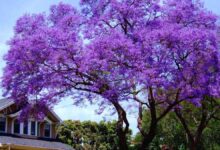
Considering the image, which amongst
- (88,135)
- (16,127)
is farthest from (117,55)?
(88,135)

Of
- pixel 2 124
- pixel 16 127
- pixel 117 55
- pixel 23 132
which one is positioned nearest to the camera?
pixel 117 55

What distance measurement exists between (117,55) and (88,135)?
3038 centimetres

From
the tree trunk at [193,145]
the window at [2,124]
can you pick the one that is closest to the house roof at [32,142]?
the window at [2,124]

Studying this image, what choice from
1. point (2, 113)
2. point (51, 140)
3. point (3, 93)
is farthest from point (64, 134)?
point (3, 93)

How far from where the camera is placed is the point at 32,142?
125 ft

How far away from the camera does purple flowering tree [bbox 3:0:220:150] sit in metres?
20.9

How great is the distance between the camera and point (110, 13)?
2253 centimetres

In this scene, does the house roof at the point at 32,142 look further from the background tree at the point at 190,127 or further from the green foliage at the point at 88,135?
the green foliage at the point at 88,135

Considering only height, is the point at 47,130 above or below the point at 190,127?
above

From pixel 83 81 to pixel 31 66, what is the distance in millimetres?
2232

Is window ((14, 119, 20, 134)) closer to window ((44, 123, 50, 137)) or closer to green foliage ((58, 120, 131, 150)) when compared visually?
window ((44, 123, 50, 137))

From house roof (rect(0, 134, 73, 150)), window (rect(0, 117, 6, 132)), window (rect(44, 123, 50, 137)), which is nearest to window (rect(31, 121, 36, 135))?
house roof (rect(0, 134, 73, 150))

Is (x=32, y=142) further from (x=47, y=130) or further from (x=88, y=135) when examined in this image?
(x=88, y=135)

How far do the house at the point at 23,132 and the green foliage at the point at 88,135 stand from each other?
7903 millimetres
